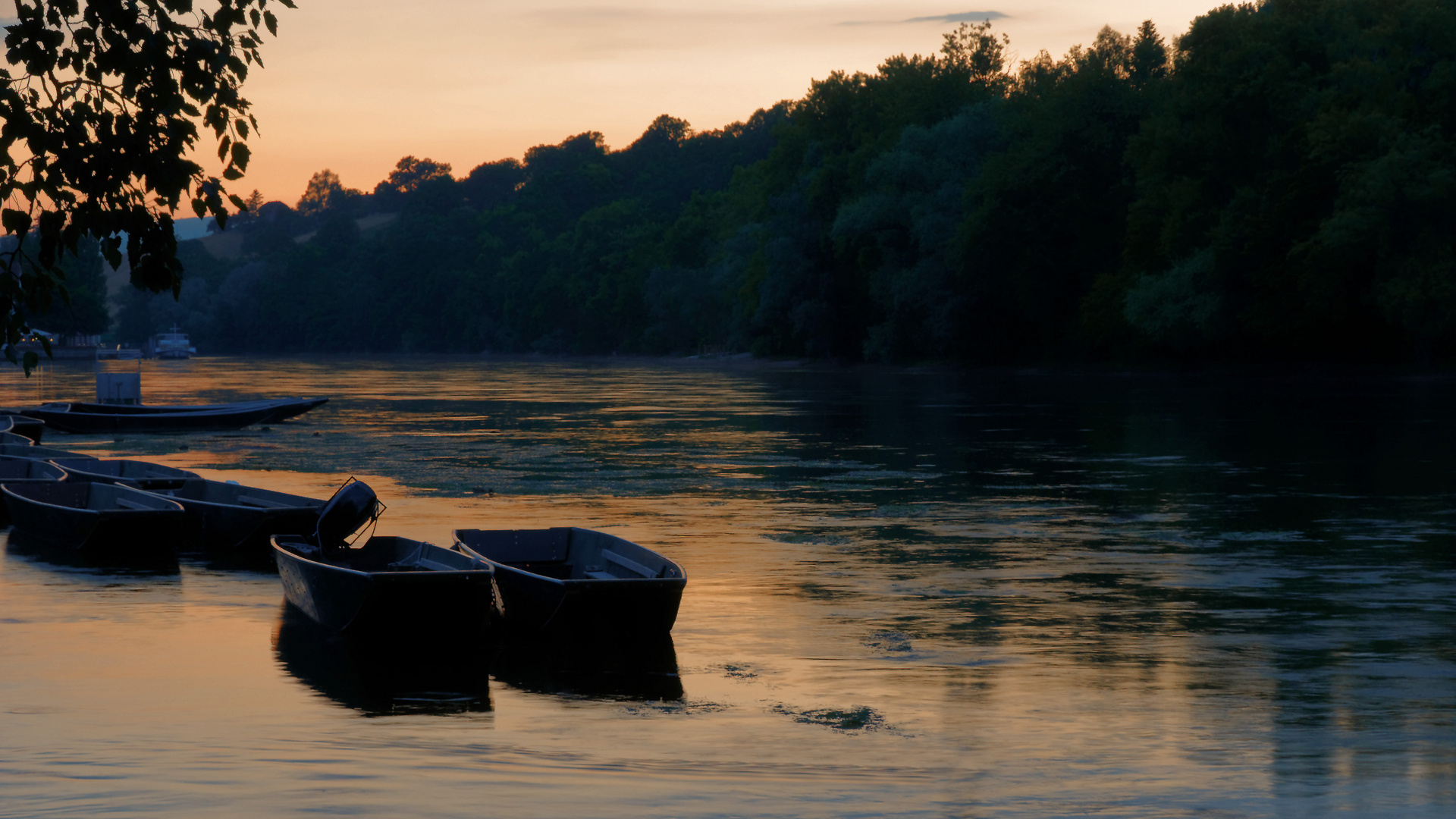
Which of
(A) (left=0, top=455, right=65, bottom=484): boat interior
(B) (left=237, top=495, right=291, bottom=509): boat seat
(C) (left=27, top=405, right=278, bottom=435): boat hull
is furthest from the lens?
(C) (left=27, top=405, right=278, bottom=435): boat hull

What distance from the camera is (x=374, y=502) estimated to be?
1962 centimetres

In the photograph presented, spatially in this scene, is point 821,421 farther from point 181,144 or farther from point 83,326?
point 83,326

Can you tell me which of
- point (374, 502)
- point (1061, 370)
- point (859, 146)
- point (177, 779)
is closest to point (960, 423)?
point (374, 502)

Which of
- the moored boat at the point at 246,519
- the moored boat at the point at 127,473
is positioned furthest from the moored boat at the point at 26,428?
the moored boat at the point at 246,519

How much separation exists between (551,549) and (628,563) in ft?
4.84

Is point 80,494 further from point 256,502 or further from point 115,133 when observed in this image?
point 115,133

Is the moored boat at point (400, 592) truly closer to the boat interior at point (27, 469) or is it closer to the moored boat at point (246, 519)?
the moored boat at point (246, 519)

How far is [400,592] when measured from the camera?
15.0 meters

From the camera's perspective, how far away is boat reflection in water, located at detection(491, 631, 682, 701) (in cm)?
1403

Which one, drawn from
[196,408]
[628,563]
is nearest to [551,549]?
[628,563]

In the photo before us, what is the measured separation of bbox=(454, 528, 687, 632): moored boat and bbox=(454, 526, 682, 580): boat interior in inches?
0.5

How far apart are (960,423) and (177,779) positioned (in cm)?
4384

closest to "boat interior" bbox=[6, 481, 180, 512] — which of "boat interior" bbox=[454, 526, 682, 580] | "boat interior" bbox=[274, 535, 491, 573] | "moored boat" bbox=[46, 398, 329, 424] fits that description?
"boat interior" bbox=[274, 535, 491, 573]

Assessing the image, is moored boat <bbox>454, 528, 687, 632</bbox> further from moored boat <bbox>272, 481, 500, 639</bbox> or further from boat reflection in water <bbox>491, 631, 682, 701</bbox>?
moored boat <bbox>272, 481, 500, 639</bbox>
